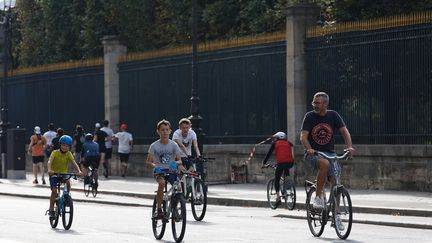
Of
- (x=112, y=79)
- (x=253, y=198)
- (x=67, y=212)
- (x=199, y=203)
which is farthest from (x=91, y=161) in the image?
(x=67, y=212)

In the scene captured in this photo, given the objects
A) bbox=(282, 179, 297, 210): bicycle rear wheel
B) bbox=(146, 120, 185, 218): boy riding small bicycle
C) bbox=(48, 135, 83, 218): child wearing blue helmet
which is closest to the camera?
bbox=(146, 120, 185, 218): boy riding small bicycle

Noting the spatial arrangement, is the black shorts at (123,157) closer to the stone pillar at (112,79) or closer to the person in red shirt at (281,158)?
the stone pillar at (112,79)

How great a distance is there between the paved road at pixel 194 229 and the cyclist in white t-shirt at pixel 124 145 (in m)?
12.3

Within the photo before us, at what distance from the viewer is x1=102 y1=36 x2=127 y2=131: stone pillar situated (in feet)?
126

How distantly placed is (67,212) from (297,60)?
11743 millimetres

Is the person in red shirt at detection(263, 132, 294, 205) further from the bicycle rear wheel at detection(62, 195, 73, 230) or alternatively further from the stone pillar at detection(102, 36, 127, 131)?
the stone pillar at detection(102, 36, 127, 131)

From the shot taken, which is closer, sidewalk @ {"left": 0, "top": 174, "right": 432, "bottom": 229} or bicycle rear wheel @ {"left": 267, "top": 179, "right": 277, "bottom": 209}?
sidewalk @ {"left": 0, "top": 174, "right": 432, "bottom": 229}

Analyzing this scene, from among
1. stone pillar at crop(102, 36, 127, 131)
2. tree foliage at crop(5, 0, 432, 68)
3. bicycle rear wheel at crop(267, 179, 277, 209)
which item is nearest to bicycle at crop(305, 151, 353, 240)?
bicycle rear wheel at crop(267, 179, 277, 209)

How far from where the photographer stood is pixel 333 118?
1666 cm

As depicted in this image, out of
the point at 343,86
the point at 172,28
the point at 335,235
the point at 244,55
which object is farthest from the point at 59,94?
the point at 335,235

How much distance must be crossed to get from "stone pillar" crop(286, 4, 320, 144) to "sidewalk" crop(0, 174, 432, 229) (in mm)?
1806

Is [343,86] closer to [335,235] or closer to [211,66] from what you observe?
[211,66]

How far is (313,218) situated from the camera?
16.9 meters

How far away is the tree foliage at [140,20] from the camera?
104 ft
